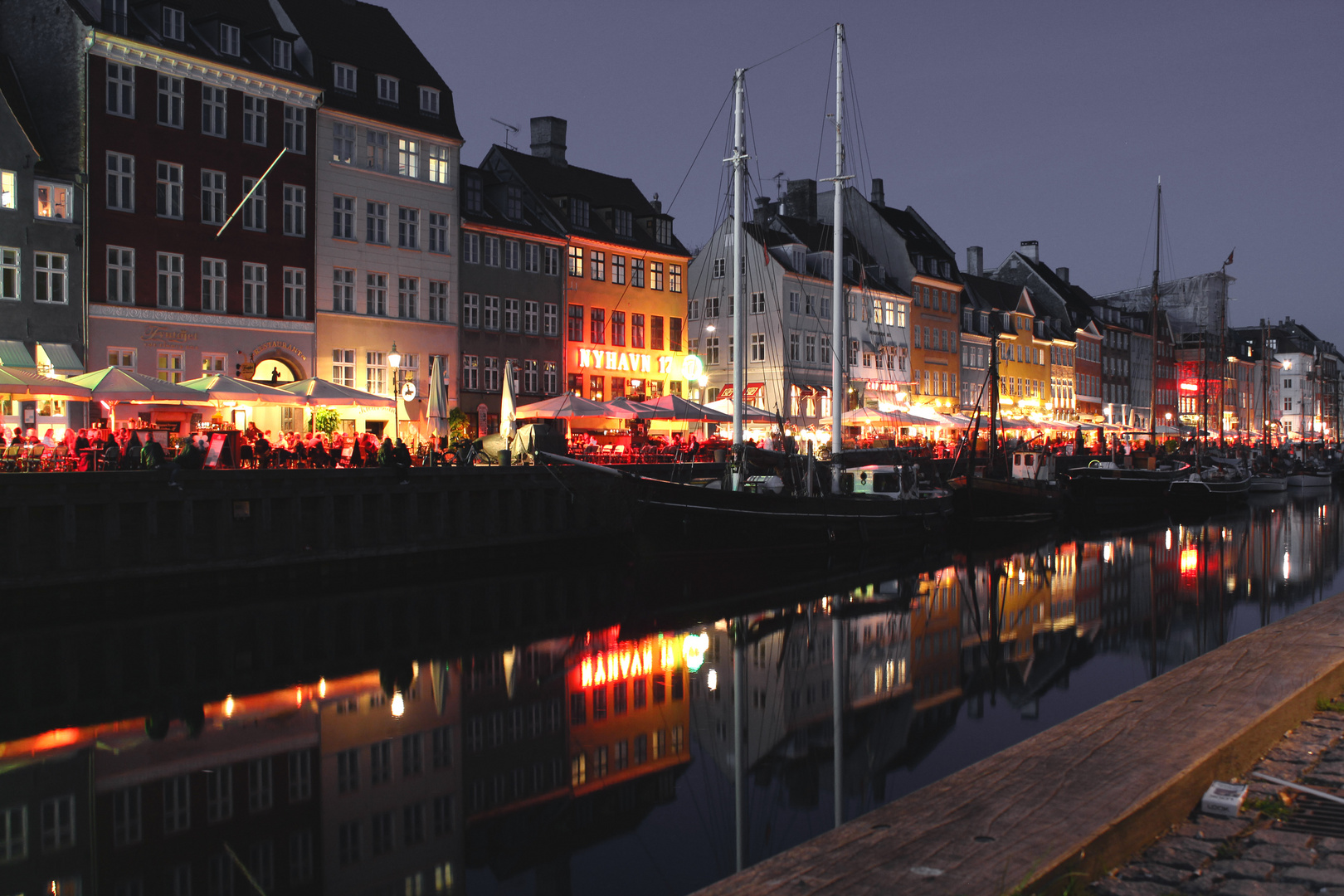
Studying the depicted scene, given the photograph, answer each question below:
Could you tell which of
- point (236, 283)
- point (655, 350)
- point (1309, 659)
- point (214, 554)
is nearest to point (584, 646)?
point (214, 554)

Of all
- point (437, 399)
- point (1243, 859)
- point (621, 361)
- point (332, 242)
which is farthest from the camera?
point (621, 361)

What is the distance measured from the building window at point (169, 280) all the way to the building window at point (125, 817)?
29007mm

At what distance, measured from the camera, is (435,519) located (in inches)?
1198

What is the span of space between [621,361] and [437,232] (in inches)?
455

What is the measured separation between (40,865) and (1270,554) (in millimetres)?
36788

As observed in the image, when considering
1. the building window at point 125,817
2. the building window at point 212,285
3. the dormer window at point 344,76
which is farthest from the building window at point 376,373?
the building window at point 125,817

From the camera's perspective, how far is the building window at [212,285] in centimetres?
3894

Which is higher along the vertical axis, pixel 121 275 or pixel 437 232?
pixel 437 232

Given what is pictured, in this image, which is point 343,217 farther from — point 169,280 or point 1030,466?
point 1030,466

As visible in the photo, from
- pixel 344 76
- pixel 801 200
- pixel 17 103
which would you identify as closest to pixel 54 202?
pixel 17 103

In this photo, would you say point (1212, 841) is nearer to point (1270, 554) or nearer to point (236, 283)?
point (1270, 554)

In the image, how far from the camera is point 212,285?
3922cm

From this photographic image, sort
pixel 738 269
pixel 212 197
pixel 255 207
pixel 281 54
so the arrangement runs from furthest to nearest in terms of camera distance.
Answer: pixel 281 54 < pixel 255 207 < pixel 212 197 < pixel 738 269

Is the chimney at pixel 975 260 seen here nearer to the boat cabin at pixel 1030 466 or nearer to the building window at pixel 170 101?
the boat cabin at pixel 1030 466
